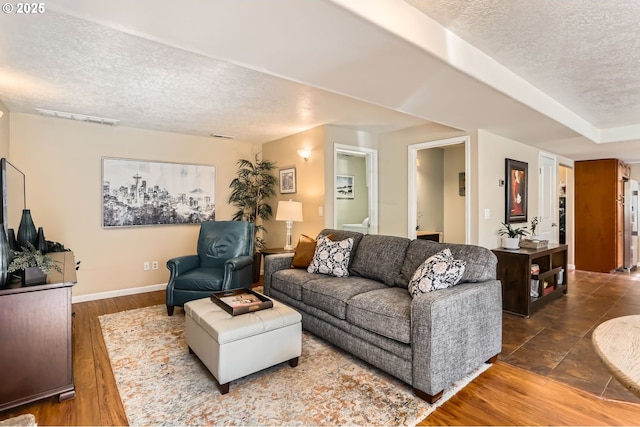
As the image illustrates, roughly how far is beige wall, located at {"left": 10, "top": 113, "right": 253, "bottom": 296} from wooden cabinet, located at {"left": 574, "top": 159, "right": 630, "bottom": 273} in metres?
7.13

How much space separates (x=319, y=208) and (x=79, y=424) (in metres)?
3.21

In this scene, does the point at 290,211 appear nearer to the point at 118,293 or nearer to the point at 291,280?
the point at 291,280

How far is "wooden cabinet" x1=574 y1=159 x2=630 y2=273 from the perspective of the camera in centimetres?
593

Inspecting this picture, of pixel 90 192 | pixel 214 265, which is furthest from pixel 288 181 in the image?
pixel 90 192

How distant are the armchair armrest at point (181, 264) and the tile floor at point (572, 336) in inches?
126

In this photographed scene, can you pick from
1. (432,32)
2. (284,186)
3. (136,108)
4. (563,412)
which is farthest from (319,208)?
(563,412)

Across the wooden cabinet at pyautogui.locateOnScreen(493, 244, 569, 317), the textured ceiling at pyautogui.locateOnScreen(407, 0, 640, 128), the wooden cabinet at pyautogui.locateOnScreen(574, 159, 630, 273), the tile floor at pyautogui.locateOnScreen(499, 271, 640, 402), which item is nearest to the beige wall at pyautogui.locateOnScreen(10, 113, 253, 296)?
the textured ceiling at pyautogui.locateOnScreen(407, 0, 640, 128)

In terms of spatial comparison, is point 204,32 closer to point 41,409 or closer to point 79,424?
point 79,424

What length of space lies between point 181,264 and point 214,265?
1.36 ft

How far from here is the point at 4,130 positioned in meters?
3.49

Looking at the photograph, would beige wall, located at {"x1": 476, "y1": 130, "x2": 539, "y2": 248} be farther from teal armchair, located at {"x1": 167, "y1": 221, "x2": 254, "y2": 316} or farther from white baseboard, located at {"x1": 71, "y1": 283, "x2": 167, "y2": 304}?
white baseboard, located at {"x1": 71, "y1": 283, "x2": 167, "y2": 304}

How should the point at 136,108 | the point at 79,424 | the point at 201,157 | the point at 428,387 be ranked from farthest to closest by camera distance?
the point at 201,157, the point at 136,108, the point at 428,387, the point at 79,424

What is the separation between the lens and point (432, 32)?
6.22 feet

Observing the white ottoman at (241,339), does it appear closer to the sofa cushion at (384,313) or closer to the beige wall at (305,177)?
the sofa cushion at (384,313)
